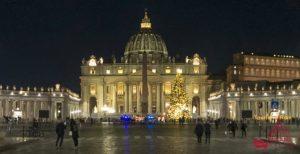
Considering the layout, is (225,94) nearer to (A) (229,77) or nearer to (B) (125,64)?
(A) (229,77)

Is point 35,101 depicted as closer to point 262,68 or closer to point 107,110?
point 107,110

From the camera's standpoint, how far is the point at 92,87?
18575cm

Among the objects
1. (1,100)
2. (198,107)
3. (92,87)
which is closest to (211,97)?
(198,107)

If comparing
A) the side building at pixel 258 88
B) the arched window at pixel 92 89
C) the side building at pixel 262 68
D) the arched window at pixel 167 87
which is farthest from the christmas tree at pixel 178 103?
the arched window at pixel 92 89

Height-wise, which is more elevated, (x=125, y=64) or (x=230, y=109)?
(x=125, y=64)

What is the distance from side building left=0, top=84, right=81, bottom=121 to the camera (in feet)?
470

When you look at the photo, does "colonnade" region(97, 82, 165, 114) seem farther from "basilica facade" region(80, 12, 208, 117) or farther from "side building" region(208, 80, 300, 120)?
"side building" region(208, 80, 300, 120)

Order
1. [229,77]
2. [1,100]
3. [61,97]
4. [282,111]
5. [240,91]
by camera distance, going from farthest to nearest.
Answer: [229,77] → [61,97] → [240,91] → [1,100] → [282,111]

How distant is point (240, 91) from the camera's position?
15325 centimetres

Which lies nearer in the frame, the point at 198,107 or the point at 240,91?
the point at 240,91

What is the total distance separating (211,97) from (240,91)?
2634 cm

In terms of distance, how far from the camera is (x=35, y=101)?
156m

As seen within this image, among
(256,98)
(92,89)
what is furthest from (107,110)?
(256,98)

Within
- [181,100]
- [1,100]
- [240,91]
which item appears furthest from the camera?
[240,91]
